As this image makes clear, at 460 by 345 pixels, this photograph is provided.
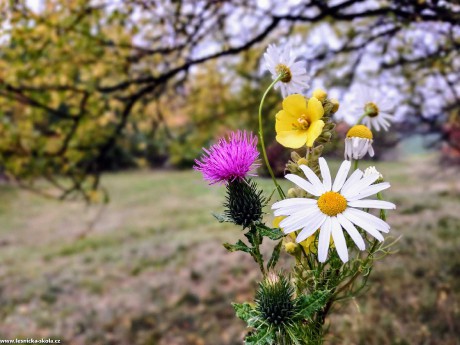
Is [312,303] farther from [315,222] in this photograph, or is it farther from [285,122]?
[285,122]

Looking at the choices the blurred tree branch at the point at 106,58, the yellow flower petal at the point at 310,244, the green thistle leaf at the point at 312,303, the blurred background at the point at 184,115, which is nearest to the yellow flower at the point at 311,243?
the yellow flower petal at the point at 310,244

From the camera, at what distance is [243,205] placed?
38.4 inches

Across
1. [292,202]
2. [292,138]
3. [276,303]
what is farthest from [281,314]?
[292,138]

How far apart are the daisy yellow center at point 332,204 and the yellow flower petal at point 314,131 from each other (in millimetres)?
121

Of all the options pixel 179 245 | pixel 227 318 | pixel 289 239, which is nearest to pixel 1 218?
pixel 179 245

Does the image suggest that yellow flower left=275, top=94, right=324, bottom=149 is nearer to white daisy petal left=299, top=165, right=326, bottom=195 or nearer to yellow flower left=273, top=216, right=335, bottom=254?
white daisy petal left=299, top=165, right=326, bottom=195

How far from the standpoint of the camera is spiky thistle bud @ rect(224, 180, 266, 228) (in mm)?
973

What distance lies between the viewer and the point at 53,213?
15250 mm

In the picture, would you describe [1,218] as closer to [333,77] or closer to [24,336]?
[24,336]

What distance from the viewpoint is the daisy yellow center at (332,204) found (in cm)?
82

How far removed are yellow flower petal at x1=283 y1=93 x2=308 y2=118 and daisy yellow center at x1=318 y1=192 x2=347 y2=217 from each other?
0.22 meters

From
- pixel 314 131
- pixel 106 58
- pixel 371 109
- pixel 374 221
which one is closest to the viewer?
pixel 374 221

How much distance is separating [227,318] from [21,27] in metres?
3.46

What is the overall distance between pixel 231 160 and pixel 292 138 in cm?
15
